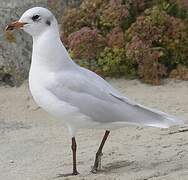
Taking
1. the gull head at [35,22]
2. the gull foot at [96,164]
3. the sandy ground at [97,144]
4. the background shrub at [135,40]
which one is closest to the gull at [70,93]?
the gull head at [35,22]

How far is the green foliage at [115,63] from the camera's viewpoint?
9.20 meters

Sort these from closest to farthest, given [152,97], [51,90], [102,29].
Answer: [51,90] → [152,97] → [102,29]

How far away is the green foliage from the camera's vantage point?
920cm

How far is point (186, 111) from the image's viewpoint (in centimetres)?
814

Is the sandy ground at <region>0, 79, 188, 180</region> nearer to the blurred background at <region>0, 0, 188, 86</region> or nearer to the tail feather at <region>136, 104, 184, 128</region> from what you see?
the blurred background at <region>0, 0, 188, 86</region>

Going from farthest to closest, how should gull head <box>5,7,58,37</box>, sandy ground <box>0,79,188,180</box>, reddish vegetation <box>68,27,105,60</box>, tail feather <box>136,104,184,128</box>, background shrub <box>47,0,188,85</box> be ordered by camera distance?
reddish vegetation <box>68,27,105,60</box>
background shrub <box>47,0,188,85</box>
sandy ground <box>0,79,188,180</box>
gull head <box>5,7,58,37</box>
tail feather <box>136,104,184,128</box>

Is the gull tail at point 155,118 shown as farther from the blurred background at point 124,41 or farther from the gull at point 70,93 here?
the blurred background at point 124,41

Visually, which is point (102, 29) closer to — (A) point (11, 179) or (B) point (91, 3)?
(B) point (91, 3)

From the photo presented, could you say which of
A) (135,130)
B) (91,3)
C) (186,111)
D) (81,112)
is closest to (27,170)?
(81,112)

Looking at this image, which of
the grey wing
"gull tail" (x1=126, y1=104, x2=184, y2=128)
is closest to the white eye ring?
the grey wing

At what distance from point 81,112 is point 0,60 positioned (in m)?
3.77

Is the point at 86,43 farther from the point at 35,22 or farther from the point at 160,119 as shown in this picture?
the point at 160,119

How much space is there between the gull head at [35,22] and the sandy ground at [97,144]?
1.36 metres

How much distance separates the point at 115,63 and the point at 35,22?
2.95m
